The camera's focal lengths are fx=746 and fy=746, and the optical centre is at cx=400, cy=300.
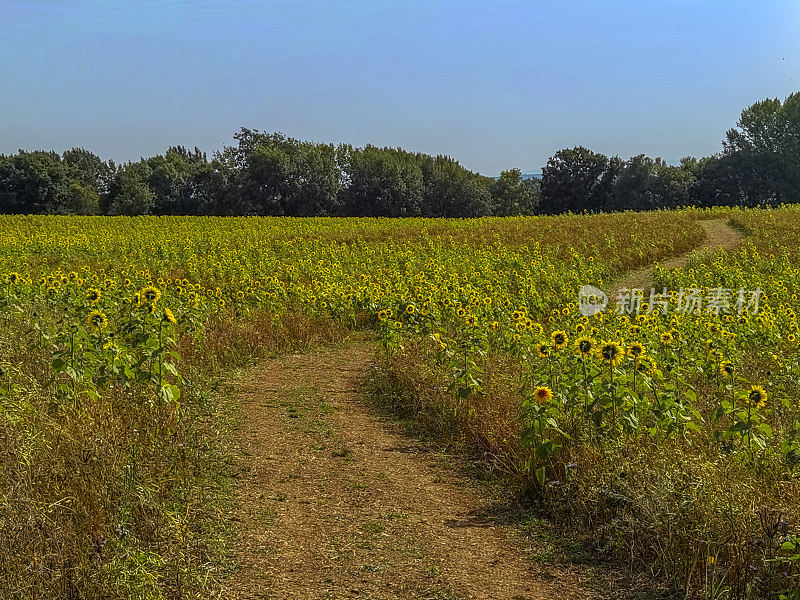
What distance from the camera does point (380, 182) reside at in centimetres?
6406

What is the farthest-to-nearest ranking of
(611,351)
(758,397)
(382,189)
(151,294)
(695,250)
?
(382,189) → (695,250) → (151,294) → (611,351) → (758,397)

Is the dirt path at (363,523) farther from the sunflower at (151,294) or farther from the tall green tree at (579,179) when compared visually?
the tall green tree at (579,179)

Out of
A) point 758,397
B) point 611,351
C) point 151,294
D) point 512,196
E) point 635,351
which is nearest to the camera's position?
point 758,397

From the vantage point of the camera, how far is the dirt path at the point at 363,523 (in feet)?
13.7

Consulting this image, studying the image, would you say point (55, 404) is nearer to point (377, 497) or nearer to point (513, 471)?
point (377, 497)

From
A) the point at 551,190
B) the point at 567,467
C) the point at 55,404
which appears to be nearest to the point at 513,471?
the point at 567,467

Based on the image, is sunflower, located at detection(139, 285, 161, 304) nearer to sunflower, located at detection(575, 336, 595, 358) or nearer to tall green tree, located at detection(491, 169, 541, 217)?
sunflower, located at detection(575, 336, 595, 358)

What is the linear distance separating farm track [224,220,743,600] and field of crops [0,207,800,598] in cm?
27

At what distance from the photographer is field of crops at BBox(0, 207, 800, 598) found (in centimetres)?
394

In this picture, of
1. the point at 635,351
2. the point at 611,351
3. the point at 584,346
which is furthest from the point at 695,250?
the point at 584,346

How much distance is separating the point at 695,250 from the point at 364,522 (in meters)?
21.8

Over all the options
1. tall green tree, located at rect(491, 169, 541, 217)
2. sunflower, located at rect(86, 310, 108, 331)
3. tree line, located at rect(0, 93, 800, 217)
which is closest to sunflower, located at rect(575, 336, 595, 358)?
sunflower, located at rect(86, 310, 108, 331)

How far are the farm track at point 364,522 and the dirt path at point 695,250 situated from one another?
36.4 ft

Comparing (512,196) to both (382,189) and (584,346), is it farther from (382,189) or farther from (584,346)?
(584,346)
